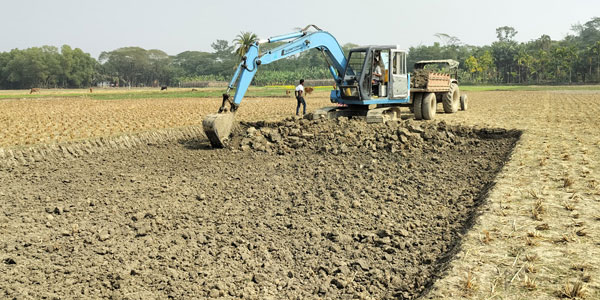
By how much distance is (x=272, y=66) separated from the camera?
128m

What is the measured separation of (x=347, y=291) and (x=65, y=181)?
6239 millimetres

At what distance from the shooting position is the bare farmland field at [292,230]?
443cm

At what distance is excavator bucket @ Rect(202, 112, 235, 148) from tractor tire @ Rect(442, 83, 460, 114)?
1080cm

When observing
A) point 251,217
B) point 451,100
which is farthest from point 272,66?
point 251,217

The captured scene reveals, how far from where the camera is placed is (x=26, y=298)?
13.7 feet

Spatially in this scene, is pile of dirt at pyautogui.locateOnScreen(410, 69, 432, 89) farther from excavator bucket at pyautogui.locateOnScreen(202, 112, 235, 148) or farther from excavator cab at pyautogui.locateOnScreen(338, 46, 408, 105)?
excavator bucket at pyautogui.locateOnScreen(202, 112, 235, 148)

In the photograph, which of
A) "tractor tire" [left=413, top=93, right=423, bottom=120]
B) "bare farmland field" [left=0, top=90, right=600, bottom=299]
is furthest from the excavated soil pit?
"tractor tire" [left=413, top=93, right=423, bottom=120]

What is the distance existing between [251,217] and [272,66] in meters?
124

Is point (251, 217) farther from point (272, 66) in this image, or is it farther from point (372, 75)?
point (272, 66)

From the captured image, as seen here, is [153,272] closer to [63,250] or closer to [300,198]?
[63,250]

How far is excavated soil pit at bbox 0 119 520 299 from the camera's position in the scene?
15.0ft

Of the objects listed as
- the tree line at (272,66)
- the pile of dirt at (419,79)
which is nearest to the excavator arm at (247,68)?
the pile of dirt at (419,79)

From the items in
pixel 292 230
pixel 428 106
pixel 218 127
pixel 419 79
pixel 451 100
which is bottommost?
pixel 292 230

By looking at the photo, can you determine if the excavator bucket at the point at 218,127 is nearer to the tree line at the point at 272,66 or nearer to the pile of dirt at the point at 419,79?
the pile of dirt at the point at 419,79
